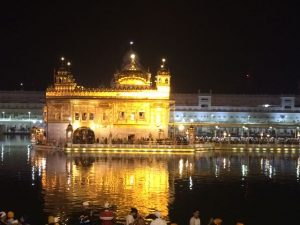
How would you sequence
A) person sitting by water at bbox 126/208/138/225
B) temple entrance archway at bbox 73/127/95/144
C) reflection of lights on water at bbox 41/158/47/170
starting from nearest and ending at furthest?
person sitting by water at bbox 126/208/138/225, reflection of lights on water at bbox 41/158/47/170, temple entrance archway at bbox 73/127/95/144

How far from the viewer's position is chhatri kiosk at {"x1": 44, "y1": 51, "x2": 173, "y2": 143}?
54094 millimetres

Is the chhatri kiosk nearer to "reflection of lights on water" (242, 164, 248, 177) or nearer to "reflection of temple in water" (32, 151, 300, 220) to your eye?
"reflection of temple in water" (32, 151, 300, 220)

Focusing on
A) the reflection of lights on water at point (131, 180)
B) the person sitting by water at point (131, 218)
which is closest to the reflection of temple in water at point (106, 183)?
the reflection of lights on water at point (131, 180)

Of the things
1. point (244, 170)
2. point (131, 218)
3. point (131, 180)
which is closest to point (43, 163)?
point (131, 180)

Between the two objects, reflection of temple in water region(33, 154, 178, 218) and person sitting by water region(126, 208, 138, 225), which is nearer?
person sitting by water region(126, 208, 138, 225)

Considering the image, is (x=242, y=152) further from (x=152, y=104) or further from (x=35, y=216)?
(x=35, y=216)

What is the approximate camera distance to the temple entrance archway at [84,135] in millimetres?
53656

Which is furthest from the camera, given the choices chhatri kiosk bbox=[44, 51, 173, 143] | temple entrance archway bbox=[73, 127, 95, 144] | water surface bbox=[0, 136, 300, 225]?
chhatri kiosk bbox=[44, 51, 173, 143]

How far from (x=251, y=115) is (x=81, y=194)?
64456 mm

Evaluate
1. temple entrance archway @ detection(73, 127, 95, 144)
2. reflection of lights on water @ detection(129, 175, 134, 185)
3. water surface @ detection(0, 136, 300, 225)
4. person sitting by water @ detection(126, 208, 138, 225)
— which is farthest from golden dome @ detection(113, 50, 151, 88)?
person sitting by water @ detection(126, 208, 138, 225)

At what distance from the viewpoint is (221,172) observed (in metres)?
35.7

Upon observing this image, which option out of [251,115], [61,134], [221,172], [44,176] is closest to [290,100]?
[251,115]

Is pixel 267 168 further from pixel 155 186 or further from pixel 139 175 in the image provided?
pixel 155 186

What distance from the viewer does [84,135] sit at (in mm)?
55125
